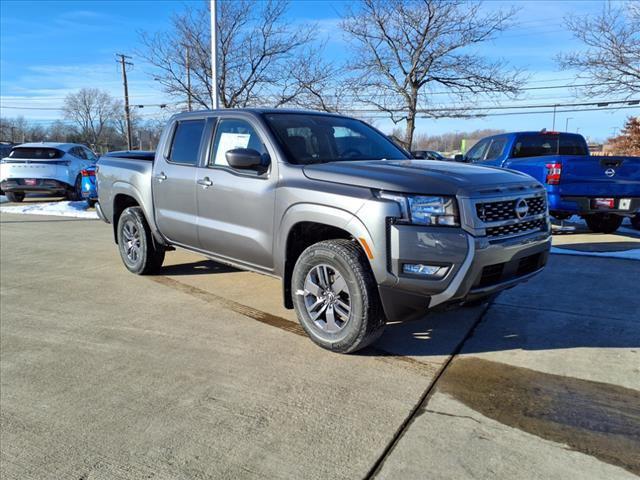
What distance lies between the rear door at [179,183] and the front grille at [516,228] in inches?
113

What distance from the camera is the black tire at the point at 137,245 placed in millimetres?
5859

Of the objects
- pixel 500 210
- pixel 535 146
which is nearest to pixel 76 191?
pixel 535 146

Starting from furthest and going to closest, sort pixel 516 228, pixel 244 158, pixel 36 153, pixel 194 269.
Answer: pixel 36 153, pixel 194 269, pixel 244 158, pixel 516 228

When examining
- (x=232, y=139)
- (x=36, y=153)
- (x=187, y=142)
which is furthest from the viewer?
(x=36, y=153)

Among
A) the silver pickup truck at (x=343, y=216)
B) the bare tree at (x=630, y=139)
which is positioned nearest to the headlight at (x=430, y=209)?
the silver pickup truck at (x=343, y=216)

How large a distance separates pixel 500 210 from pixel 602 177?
5.36 m

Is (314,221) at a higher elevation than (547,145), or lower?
lower

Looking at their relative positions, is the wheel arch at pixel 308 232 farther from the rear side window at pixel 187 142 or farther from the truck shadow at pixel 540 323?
the rear side window at pixel 187 142

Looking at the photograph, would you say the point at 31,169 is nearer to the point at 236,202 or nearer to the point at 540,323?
the point at 236,202

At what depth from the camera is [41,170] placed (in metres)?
14.4

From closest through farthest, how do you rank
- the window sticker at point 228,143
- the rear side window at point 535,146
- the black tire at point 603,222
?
1. the window sticker at point 228,143
2. the black tire at point 603,222
3. the rear side window at point 535,146

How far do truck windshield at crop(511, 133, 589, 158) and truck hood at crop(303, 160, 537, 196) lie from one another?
646 centimetres

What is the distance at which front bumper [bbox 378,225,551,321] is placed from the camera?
125 inches

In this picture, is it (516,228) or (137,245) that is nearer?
(516,228)
